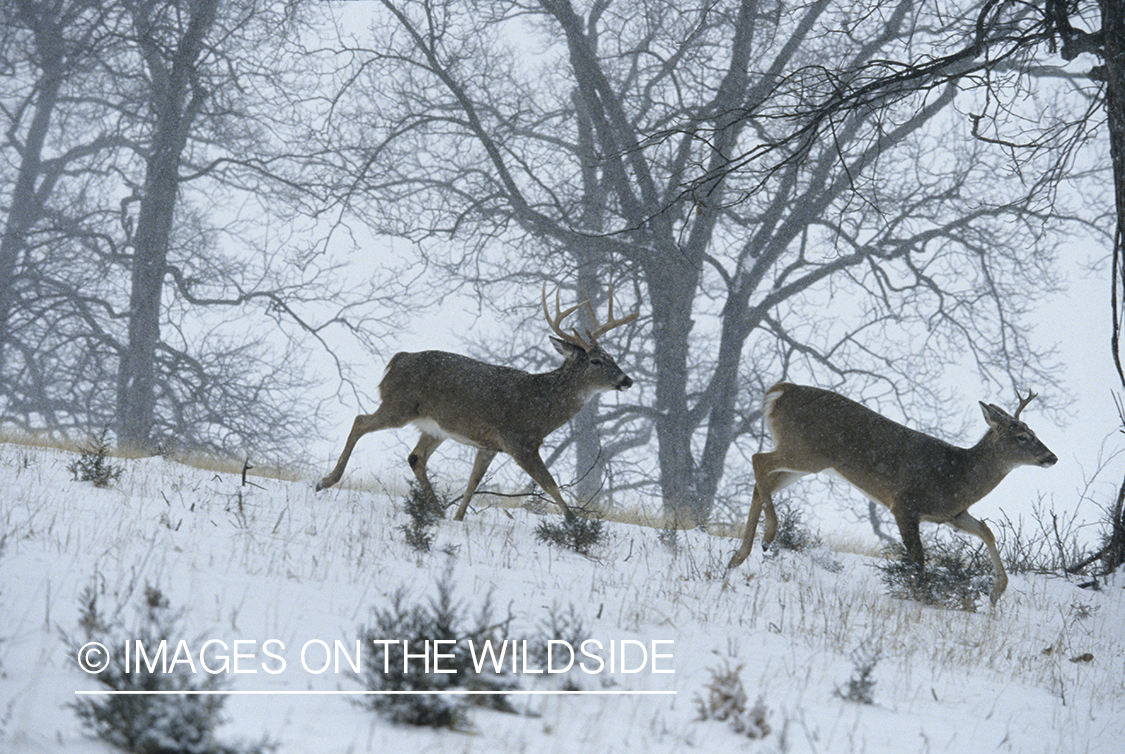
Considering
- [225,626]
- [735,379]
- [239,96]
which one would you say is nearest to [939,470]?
[225,626]

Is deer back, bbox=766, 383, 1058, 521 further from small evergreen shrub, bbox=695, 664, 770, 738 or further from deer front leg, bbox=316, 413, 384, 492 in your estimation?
small evergreen shrub, bbox=695, 664, 770, 738

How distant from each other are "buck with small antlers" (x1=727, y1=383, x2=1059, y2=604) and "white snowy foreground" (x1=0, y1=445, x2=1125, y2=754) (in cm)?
76

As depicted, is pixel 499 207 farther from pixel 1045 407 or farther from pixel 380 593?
pixel 380 593

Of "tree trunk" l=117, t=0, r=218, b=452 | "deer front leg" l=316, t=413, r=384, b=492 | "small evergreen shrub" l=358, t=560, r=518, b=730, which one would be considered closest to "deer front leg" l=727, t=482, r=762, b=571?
"deer front leg" l=316, t=413, r=384, b=492

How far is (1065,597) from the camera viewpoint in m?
8.09

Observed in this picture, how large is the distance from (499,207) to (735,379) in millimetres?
4953

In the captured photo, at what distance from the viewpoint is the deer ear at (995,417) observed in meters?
8.11

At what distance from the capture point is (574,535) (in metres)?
7.10

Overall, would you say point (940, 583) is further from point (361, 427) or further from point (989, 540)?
point (361, 427)

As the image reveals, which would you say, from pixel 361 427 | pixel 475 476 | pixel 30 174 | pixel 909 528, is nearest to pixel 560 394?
pixel 475 476

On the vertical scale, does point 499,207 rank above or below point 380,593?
above

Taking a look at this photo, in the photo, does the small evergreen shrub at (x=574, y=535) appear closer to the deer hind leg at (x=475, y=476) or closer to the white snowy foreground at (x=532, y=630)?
the white snowy foreground at (x=532, y=630)

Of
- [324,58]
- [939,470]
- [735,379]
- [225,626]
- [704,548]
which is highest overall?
[324,58]
